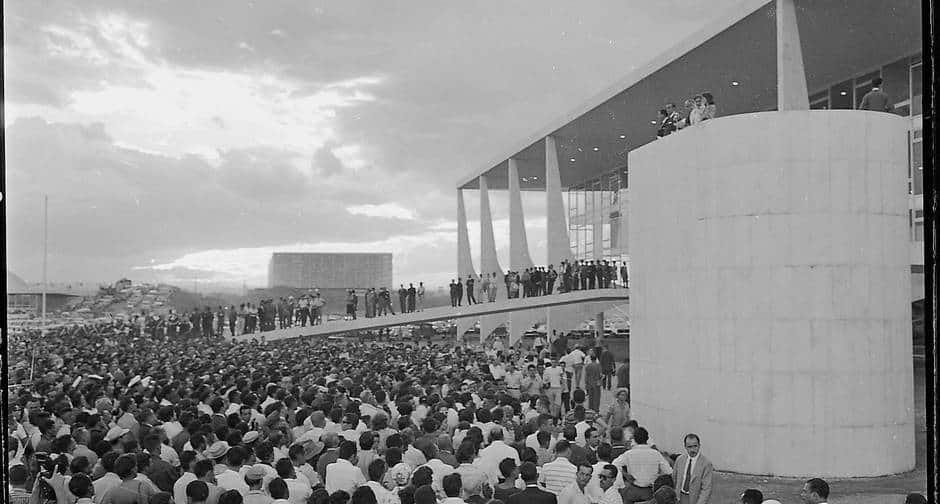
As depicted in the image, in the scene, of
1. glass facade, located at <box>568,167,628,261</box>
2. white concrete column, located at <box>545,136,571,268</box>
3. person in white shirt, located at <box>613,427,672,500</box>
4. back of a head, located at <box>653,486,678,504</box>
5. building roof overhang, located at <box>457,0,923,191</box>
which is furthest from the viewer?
glass facade, located at <box>568,167,628,261</box>

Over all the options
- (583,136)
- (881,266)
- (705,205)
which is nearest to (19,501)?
(705,205)

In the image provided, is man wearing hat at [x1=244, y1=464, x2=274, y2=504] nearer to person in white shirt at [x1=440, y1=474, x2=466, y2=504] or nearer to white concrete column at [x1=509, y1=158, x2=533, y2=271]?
person in white shirt at [x1=440, y1=474, x2=466, y2=504]

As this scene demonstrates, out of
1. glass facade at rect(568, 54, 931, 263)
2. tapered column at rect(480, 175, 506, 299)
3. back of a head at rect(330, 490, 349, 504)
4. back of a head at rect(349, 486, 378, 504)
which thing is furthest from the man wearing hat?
tapered column at rect(480, 175, 506, 299)

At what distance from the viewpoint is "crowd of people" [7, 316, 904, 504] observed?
504cm

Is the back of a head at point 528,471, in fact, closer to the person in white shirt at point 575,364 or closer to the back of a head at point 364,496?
the back of a head at point 364,496

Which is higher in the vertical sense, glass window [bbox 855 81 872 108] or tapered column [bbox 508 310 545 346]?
glass window [bbox 855 81 872 108]

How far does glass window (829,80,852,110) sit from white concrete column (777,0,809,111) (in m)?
4.34

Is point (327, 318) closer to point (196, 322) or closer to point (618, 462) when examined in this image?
point (196, 322)

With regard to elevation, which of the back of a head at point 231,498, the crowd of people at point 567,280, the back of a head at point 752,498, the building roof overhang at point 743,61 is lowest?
the back of a head at point 752,498

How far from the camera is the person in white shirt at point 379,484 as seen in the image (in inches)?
194

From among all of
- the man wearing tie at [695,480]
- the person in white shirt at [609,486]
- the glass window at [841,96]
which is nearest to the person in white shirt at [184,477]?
the person in white shirt at [609,486]

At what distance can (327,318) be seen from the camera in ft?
70.1

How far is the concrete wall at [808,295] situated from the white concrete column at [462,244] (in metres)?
23.1

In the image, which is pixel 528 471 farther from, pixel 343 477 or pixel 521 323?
pixel 521 323
